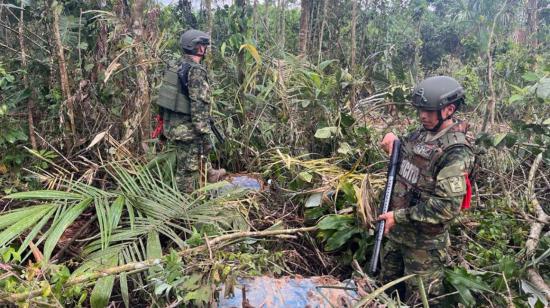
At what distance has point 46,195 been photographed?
269 cm

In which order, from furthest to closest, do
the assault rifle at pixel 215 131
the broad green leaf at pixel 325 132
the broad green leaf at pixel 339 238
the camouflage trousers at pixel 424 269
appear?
the assault rifle at pixel 215 131
the broad green leaf at pixel 325 132
the broad green leaf at pixel 339 238
the camouflage trousers at pixel 424 269

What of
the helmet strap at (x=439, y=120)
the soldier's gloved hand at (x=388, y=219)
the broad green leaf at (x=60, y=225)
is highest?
the helmet strap at (x=439, y=120)

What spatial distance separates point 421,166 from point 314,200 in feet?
3.32

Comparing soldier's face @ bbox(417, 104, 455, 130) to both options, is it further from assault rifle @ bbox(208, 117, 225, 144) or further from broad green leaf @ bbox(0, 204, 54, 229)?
broad green leaf @ bbox(0, 204, 54, 229)

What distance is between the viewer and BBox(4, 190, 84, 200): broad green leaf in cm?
264

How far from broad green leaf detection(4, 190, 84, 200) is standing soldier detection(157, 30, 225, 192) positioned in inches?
44.2

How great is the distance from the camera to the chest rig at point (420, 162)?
2354 mm

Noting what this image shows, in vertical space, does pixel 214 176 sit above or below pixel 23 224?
below

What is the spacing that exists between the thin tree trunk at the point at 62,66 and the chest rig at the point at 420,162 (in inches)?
108

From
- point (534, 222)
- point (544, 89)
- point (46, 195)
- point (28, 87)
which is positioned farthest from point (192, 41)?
point (534, 222)

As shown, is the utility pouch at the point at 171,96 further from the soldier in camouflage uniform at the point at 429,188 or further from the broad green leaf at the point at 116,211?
the soldier in camouflage uniform at the point at 429,188

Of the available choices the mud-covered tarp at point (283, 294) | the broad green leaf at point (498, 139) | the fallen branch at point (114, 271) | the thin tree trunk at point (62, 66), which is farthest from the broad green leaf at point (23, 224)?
the broad green leaf at point (498, 139)

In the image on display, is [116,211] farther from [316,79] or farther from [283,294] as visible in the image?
[316,79]

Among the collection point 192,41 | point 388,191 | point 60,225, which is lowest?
point 60,225
